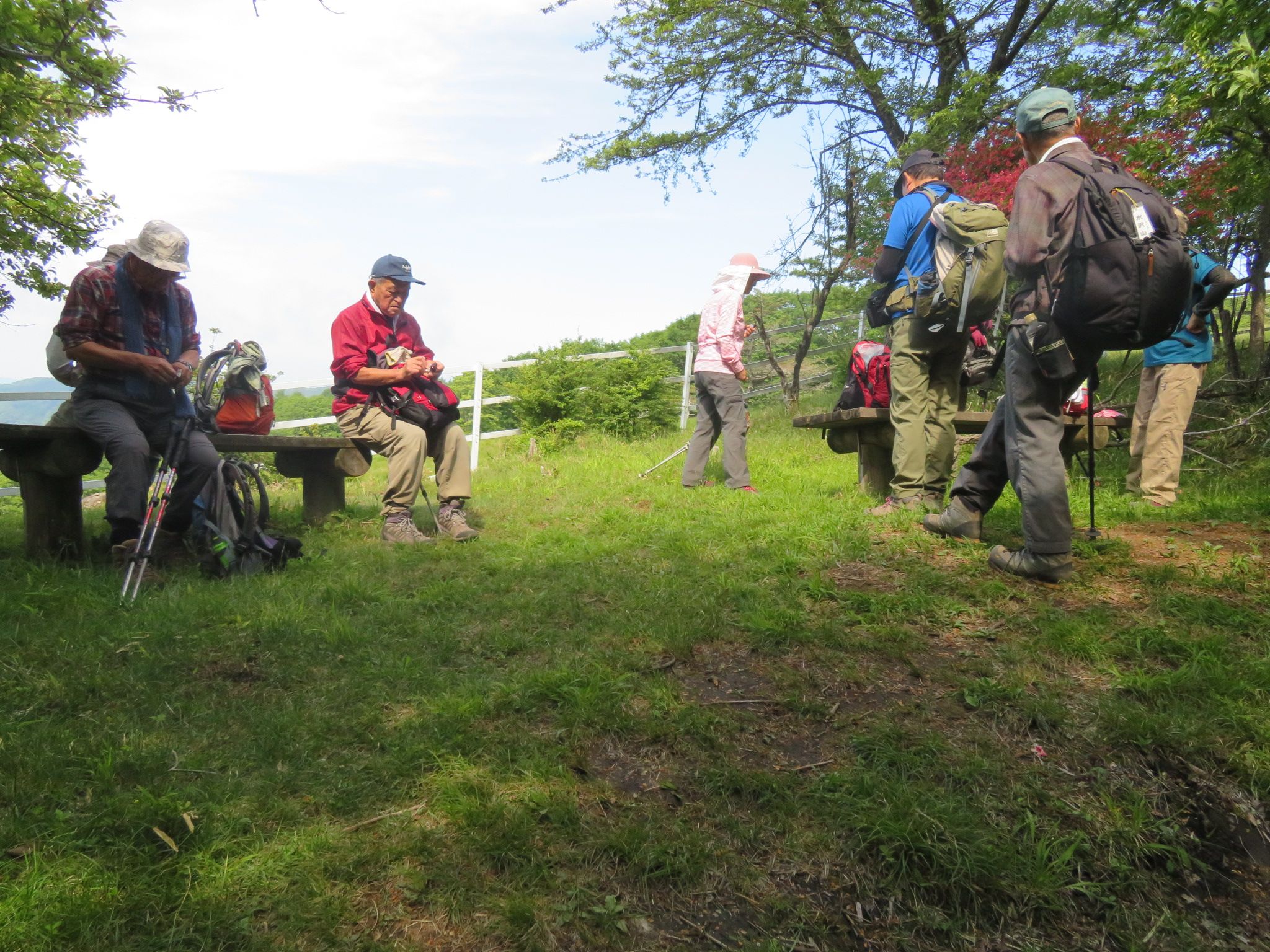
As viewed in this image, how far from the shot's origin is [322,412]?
50.3 ft

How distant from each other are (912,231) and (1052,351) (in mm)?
2033

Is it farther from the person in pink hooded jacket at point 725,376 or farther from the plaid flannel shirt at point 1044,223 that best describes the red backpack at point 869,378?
the plaid flannel shirt at point 1044,223

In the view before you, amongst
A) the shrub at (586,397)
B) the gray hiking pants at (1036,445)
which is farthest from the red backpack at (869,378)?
the shrub at (586,397)

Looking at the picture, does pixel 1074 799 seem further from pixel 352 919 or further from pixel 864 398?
pixel 864 398

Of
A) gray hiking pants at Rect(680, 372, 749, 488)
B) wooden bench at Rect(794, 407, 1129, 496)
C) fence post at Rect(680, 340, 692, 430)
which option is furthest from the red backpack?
fence post at Rect(680, 340, 692, 430)

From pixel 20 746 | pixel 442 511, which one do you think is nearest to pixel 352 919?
pixel 20 746

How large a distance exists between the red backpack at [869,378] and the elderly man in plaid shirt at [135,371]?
173 inches

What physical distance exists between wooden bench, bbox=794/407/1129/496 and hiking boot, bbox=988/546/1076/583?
174 centimetres

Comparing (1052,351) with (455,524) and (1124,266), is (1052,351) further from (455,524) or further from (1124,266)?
(455,524)

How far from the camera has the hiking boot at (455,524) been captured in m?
6.30

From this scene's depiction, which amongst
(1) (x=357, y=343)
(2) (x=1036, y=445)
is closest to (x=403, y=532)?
(1) (x=357, y=343)

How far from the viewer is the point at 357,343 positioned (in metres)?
6.32

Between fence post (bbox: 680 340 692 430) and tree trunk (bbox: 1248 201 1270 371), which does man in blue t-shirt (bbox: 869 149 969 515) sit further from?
fence post (bbox: 680 340 692 430)

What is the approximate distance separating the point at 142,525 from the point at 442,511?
6.59ft
